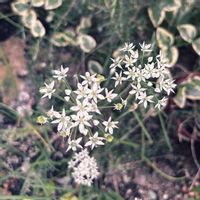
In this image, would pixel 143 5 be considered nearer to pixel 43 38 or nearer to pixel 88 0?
pixel 88 0

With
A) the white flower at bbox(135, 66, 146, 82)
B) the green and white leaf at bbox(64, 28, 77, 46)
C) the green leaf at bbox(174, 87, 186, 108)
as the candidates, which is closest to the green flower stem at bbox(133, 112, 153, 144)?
the green leaf at bbox(174, 87, 186, 108)

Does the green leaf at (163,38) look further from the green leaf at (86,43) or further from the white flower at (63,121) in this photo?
the white flower at (63,121)

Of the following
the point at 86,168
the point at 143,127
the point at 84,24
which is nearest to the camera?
the point at 86,168

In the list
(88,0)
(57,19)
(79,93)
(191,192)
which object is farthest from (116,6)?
(191,192)

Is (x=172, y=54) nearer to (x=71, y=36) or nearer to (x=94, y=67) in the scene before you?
(x=94, y=67)

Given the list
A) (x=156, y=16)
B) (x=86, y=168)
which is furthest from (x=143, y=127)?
(x=156, y=16)

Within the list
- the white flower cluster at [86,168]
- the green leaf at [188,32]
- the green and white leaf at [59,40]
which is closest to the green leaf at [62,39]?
the green and white leaf at [59,40]

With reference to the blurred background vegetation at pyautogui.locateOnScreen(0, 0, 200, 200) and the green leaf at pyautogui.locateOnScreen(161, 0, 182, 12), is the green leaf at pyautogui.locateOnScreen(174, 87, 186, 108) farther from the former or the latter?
the green leaf at pyautogui.locateOnScreen(161, 0, 182, 12)
